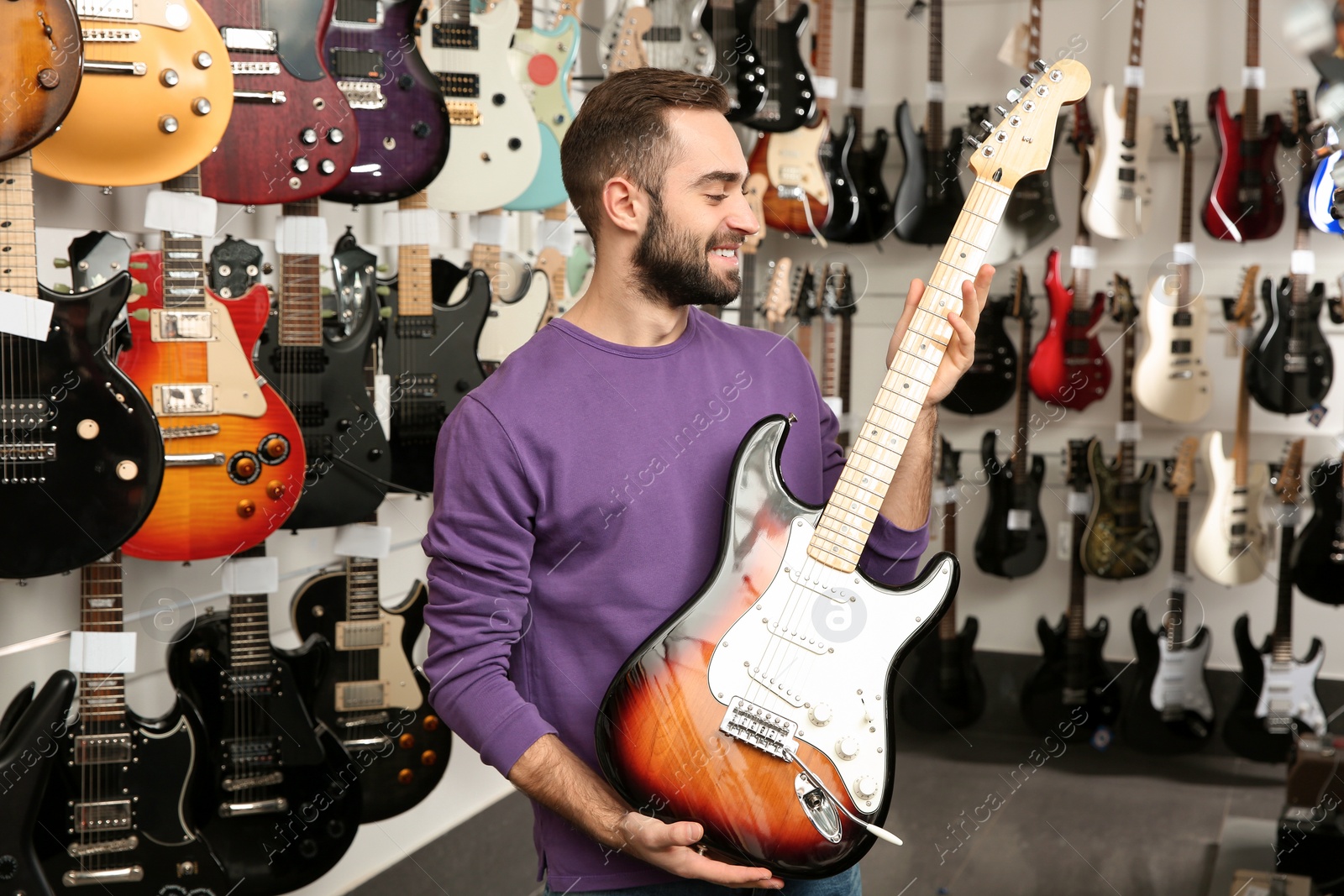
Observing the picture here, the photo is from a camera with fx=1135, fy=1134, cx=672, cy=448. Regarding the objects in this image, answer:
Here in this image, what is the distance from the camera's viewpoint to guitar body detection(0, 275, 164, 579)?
1.83 m

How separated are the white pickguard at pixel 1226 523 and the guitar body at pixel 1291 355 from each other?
252 millimetres

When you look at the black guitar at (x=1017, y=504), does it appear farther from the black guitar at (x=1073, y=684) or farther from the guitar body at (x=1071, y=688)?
the guitar body at (x=1071, y=688)

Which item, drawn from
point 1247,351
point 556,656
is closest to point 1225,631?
point 1247,351

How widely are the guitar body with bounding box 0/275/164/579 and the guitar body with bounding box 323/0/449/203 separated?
0.67 meters

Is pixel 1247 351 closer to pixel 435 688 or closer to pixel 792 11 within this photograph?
pixel 792 11

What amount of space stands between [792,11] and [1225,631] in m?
2.95

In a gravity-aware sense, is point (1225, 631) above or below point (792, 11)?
below

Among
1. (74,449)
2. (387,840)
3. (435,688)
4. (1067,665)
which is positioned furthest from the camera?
(1067,665)

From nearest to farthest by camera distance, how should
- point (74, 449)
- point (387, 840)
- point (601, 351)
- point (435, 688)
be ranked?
point (435, 688) < point (601, 351) < point (74, 449) < point (387, 840)

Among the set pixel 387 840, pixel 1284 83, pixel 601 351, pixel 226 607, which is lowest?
pixel 387 840

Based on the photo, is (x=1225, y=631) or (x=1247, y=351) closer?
(x=1247, y=351)

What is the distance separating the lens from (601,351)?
1488 millimetres

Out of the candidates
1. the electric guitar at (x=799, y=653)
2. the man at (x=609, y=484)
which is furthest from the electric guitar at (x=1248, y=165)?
the man at (x=609, y=484)

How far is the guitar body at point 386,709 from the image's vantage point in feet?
8.52
